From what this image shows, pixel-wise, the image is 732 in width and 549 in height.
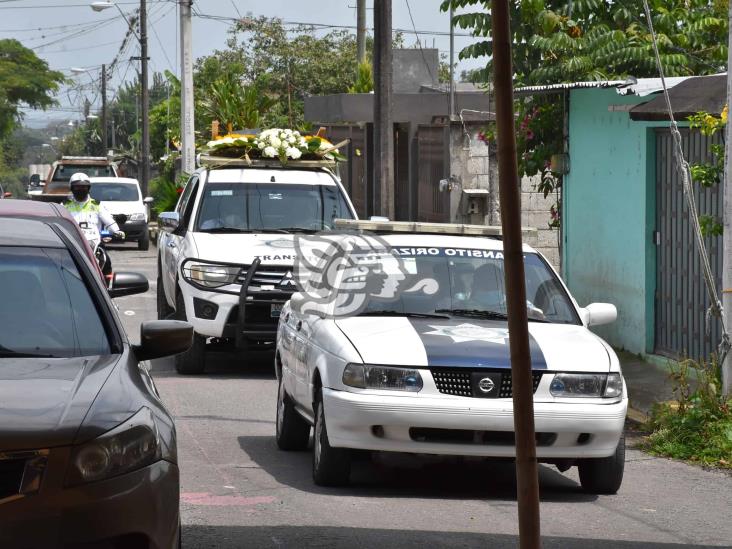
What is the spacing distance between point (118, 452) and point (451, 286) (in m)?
4.62

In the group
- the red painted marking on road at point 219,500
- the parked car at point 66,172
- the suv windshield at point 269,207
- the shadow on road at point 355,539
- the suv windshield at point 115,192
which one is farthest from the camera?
the parked car at point 66,172

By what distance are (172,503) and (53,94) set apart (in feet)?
249

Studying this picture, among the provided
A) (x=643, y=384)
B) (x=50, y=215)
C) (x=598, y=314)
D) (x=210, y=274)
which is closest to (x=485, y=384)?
(x=598, y=314)

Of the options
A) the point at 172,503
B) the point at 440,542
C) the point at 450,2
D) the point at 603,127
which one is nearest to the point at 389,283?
the point at 440,542

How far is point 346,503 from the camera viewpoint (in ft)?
25.6

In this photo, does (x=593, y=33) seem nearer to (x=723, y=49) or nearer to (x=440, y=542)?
(x=723, y=49)

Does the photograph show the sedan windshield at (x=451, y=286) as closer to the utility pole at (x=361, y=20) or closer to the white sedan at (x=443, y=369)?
the white sedan at (x=443, y=369)

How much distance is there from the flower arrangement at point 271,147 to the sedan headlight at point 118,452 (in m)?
10.3

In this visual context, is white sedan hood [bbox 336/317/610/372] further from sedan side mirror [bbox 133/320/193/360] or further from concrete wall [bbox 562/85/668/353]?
concrete wall [bbox 562/85/668/353]

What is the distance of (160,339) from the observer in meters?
5.93

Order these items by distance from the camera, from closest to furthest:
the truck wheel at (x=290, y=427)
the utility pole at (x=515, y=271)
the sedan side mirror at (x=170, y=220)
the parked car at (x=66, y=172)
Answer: the utility pole at (x=515, y=271)
the truck wheel at (x=290, y=427)
the sedan side mirror at (x=170, y=220)
the parked car at (x=66, y=172)

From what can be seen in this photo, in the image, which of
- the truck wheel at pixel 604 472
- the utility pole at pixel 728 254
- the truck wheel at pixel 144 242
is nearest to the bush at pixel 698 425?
the utility pole at pixel 728 254

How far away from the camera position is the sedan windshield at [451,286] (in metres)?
8.90

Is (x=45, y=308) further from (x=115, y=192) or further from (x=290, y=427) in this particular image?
(x=115, y=192)
